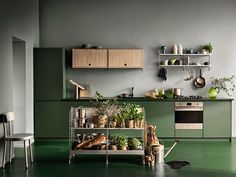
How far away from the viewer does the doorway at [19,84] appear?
843 centimetres

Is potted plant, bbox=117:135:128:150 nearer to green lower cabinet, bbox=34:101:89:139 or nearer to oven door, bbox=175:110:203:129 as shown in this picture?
green lower cabinet, bbox=34:101:89:139

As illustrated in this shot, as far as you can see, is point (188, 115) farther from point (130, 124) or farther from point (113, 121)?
point (113, 121)

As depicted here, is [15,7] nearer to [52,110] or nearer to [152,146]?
[52,110]

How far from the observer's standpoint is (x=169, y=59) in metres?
9.78

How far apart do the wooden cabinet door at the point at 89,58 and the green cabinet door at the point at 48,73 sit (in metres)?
0.42

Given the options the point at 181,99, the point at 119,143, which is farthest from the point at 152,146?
the point at 181,99

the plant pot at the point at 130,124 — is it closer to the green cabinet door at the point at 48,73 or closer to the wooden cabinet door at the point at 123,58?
the green cabinet door at the point at 48,73

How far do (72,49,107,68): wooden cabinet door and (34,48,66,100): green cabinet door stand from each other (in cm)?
42

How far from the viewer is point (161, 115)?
9109 mm

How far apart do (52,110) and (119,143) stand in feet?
8.81

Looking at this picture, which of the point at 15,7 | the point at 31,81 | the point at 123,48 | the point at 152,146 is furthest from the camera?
the point at 123,48

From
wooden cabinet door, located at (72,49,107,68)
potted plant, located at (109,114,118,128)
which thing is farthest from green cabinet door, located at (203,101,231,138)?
potted plant, located at (109,114,118,128)

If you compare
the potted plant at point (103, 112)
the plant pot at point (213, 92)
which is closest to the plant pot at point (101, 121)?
the potted plant at point (103, 112)

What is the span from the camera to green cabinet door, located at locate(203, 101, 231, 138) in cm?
909
